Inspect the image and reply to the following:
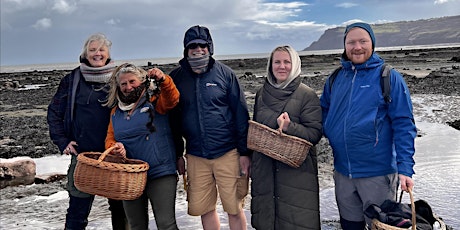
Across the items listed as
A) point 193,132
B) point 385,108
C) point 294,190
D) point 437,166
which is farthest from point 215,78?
point 437,166

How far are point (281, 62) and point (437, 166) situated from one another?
451 centimetres

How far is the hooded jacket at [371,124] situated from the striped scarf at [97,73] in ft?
6.15

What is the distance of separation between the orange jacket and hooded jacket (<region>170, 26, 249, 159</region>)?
0.22m

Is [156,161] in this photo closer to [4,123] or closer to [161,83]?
[161,83]

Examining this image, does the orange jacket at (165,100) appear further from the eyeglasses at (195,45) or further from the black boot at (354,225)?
the black boot at (354,225)

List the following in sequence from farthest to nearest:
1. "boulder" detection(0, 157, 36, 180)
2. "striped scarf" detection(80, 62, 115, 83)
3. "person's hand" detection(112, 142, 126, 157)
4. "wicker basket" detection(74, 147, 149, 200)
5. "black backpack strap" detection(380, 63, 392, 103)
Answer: "boulder" detection(0, 157, 36, 180) → "striped scarf" detection(80, 62, 115, 83) → "person's hand" detection(112, 142, 126, 157) → "wicker basket" detection(74, 147, 149, 200) → "black backpack strap" detection(380, 63, 392, 103)

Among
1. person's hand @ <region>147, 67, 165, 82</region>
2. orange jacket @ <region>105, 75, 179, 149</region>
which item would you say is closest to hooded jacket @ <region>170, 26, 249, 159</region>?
orange jacket @ <region>105, 75, 179, 149</region>

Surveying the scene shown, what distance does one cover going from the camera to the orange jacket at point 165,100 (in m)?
3.55

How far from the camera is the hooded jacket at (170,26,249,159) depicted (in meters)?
3.78

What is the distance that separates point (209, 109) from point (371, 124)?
1358 millimetres

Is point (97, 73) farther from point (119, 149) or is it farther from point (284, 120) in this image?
point (284, 120)

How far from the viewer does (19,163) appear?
24.2ft

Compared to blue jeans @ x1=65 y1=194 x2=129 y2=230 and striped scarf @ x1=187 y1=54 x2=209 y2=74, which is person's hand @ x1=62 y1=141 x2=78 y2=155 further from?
striped scarf @ x1=187 y1=54 x2=209 y2=74

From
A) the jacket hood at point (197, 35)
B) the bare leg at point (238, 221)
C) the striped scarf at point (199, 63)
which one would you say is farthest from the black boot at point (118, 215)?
the jacket hood at point (197, 35)
